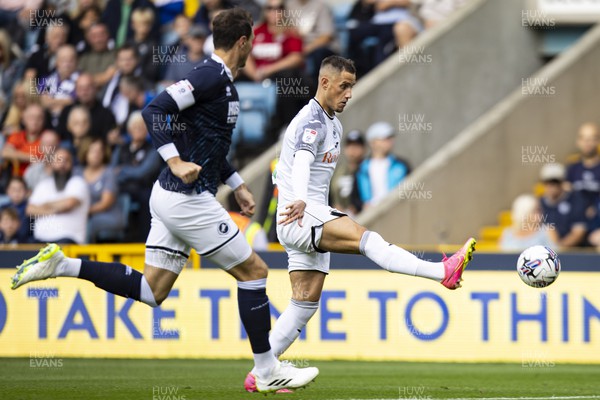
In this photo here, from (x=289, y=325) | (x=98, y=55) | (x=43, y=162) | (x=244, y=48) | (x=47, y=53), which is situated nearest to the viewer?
(x=244, y=48)

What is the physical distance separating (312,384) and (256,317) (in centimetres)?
165

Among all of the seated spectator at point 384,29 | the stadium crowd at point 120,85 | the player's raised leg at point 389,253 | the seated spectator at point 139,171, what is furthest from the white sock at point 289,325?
the seated spectator at point 384,29

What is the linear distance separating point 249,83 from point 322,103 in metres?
7.06

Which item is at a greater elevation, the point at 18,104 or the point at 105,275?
the point at 18,104

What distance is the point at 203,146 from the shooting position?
26.1ft

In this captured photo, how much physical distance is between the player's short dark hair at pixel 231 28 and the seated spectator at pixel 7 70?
9.44m

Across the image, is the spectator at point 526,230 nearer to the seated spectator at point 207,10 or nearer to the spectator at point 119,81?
the seated spectator at point 207,10

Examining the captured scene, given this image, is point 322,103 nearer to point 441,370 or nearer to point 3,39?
point 441,370

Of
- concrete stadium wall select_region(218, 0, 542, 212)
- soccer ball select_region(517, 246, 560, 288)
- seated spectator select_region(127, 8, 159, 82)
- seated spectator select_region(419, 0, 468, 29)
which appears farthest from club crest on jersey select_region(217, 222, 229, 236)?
seated spectator select_region(419, 0, 468, 29)

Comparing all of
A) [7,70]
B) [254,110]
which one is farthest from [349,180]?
[7,70]

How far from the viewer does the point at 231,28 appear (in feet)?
26.0

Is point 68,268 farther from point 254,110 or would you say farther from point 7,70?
point 7,70

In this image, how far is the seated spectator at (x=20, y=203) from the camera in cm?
1463

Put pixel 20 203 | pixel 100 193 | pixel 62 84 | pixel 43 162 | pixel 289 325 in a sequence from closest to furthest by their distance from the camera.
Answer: pixel 289 325 < pixel 100 193 < pixel 20 203 < pixel 43 162 < pixel 62 84
